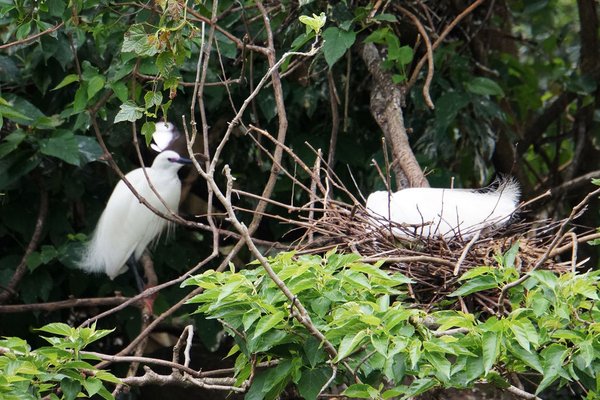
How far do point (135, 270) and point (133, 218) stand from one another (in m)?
0.35

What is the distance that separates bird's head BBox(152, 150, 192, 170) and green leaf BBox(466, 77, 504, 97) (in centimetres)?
158

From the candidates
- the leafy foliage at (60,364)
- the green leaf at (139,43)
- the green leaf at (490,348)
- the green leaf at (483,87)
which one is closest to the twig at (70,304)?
the green leaf at (139,43)

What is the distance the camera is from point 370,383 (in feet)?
6.95

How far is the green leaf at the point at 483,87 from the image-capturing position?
153 inches

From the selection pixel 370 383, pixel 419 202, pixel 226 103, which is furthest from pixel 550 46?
pixel 370 383

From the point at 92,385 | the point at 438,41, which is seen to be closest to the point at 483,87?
the point at 438,41

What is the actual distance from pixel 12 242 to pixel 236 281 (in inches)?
109

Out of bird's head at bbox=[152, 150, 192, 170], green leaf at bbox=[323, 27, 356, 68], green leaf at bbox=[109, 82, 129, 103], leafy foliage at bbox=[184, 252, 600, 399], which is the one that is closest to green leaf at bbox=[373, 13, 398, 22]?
green leaf at bbox=[323, 27, 356, 68]

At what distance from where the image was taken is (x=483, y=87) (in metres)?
3.92

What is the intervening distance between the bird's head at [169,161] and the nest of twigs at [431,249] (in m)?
1.88

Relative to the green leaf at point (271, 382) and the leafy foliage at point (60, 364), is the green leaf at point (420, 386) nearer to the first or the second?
the green leaf at point (271, 382)

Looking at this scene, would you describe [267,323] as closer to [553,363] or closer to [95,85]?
[553,363]

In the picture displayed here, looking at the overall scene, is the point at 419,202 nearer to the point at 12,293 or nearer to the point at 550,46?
the point at 12,293

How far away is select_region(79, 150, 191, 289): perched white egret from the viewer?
15.5ft
